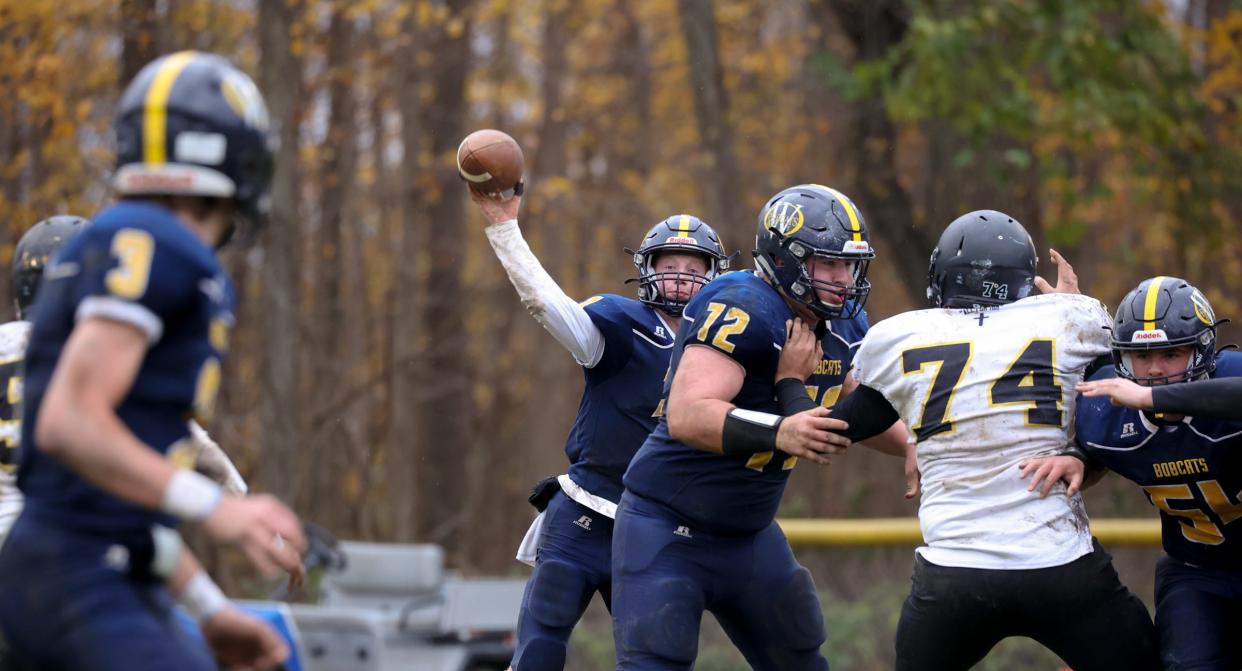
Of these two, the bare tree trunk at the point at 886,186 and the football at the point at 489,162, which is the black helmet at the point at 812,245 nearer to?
the football at the point at 489,162

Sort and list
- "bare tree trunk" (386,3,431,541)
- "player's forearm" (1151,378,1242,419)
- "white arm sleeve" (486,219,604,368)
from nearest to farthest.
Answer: "player's forearm" (1151,378,1242,419) < "white arm sleeve" (486,219,604,368) < "bare tree trunk" (386,3,431,541)

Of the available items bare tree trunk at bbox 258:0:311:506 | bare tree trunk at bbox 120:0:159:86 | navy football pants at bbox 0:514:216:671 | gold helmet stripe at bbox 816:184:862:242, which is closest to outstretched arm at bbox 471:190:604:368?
gold helmet stripe at bbox 816:184:862:242

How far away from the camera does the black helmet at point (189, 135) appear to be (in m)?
3.32

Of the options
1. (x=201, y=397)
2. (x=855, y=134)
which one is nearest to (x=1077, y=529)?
(x=201, y=397)

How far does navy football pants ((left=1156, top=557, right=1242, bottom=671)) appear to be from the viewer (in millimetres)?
5195

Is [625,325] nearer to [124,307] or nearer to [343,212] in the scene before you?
[124,307]

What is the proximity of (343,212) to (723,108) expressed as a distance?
5652mm

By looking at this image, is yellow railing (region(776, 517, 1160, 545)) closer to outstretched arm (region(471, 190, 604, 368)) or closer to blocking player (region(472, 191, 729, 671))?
blocking player (region(472, 191, 729, 671))

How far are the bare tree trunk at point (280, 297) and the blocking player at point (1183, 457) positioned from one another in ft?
28.5

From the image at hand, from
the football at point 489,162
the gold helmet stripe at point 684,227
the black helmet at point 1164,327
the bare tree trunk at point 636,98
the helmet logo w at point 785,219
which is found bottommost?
the black helmet at point 1164,327

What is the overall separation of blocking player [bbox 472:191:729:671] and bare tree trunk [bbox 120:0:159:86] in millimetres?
8146

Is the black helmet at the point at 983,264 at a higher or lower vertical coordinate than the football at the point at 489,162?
lower

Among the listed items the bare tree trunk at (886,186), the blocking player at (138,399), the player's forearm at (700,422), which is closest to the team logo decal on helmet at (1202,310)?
the player's forearm at (700,422)

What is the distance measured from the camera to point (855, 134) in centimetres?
1470
